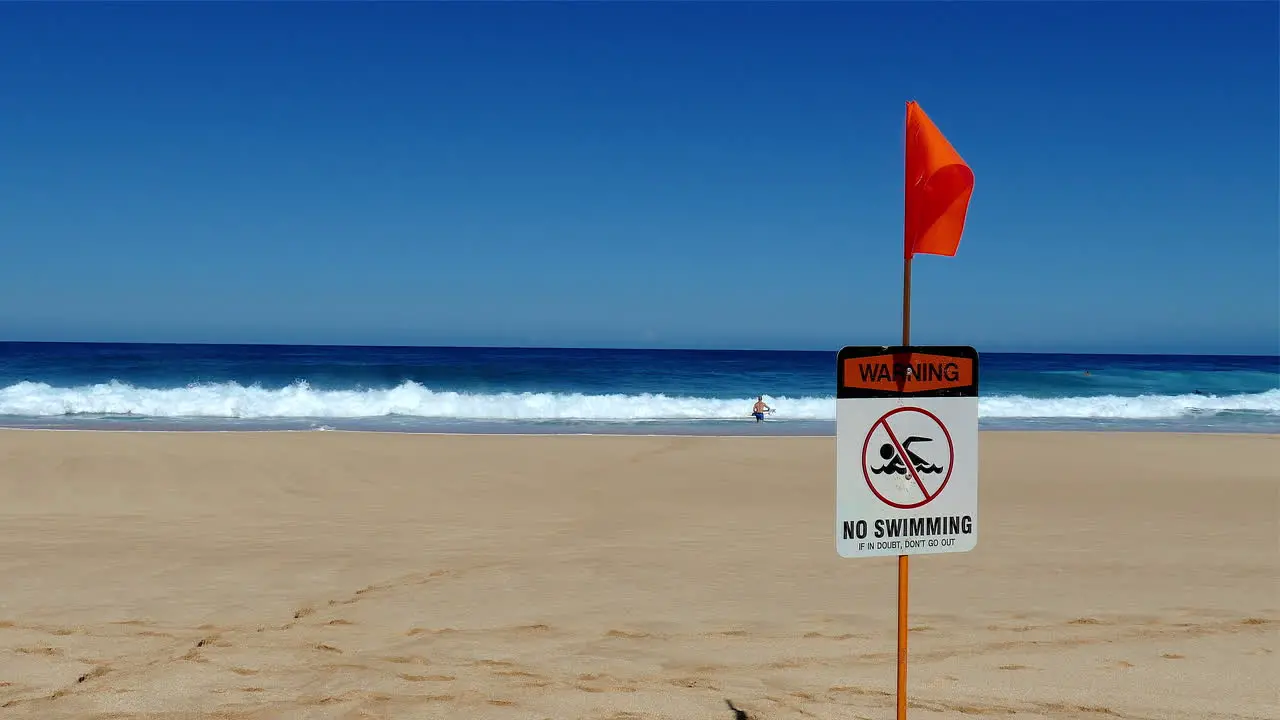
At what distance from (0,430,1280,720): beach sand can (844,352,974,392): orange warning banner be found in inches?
78.4

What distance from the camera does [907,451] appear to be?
3.26 meters

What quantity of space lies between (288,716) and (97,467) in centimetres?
1020

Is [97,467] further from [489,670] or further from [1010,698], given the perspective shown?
[1010,698]

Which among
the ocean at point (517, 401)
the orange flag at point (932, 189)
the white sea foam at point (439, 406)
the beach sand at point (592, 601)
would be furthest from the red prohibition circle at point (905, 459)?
the white sea foam at point (439, 406)

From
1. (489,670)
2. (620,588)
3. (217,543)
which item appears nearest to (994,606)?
(620,588)

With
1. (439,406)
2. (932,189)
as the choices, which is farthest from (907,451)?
(439,406)

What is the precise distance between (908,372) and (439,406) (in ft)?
99.9

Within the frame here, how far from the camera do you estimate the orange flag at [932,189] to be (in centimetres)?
327

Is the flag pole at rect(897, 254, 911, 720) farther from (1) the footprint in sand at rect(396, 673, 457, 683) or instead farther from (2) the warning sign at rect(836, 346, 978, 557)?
(1) the footprint in sand at rect(396, 673, 457, 683)

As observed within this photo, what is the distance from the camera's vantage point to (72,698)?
4531 mm

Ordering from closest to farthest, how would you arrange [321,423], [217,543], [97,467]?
1. [217,543]
2. [97,467]
3. [321,423]

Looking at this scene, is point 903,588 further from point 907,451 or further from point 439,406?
point 439,406

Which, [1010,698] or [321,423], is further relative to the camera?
[321,423]

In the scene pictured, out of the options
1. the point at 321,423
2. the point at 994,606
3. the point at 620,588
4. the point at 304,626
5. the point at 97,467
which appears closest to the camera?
the point at 304,626
